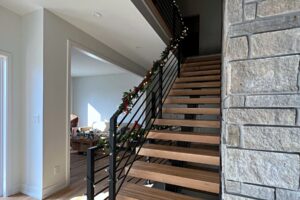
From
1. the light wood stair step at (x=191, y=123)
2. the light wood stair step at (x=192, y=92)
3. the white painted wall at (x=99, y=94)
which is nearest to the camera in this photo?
the light wood stair step at (x=191, y=123)

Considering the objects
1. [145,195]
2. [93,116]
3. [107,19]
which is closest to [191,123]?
[145,195]

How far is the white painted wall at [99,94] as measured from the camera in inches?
307

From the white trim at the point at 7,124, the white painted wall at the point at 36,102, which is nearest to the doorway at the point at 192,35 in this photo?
the white painted wall at the point at 36,102

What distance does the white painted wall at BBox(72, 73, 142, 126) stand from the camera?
7786 mm

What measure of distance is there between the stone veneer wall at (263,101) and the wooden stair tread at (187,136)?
134cm

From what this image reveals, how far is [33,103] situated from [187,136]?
7.41 feet

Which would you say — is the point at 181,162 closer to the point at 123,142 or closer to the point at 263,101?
the point at 123,142

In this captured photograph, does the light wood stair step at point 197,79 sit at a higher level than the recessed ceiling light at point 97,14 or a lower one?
lower

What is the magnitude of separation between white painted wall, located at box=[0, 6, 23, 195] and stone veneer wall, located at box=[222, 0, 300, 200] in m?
3.07

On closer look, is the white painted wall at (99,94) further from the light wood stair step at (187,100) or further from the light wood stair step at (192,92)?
the light wood stair step at (187,100)

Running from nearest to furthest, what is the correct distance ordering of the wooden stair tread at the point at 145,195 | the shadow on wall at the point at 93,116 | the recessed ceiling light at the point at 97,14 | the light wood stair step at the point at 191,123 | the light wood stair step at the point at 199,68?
the wooden stair tread at the point at 145,195 < the light wood stair step at the point at 191,123 < the recessed ceiling light at the point at 97,14 < the light wood stair step at the point at 199,68 < the shadow on wall at the point at 93,116

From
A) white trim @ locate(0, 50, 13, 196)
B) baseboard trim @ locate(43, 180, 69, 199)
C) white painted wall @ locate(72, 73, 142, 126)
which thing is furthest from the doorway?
baseboard trim @ locate(43, 180, 69, 199)

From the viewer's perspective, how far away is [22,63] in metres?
2.92

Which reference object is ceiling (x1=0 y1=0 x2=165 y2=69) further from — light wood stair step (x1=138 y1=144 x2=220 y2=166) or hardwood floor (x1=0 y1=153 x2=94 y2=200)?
hardwood floor (x1=0 y1=153 x2=94 y2=200)
